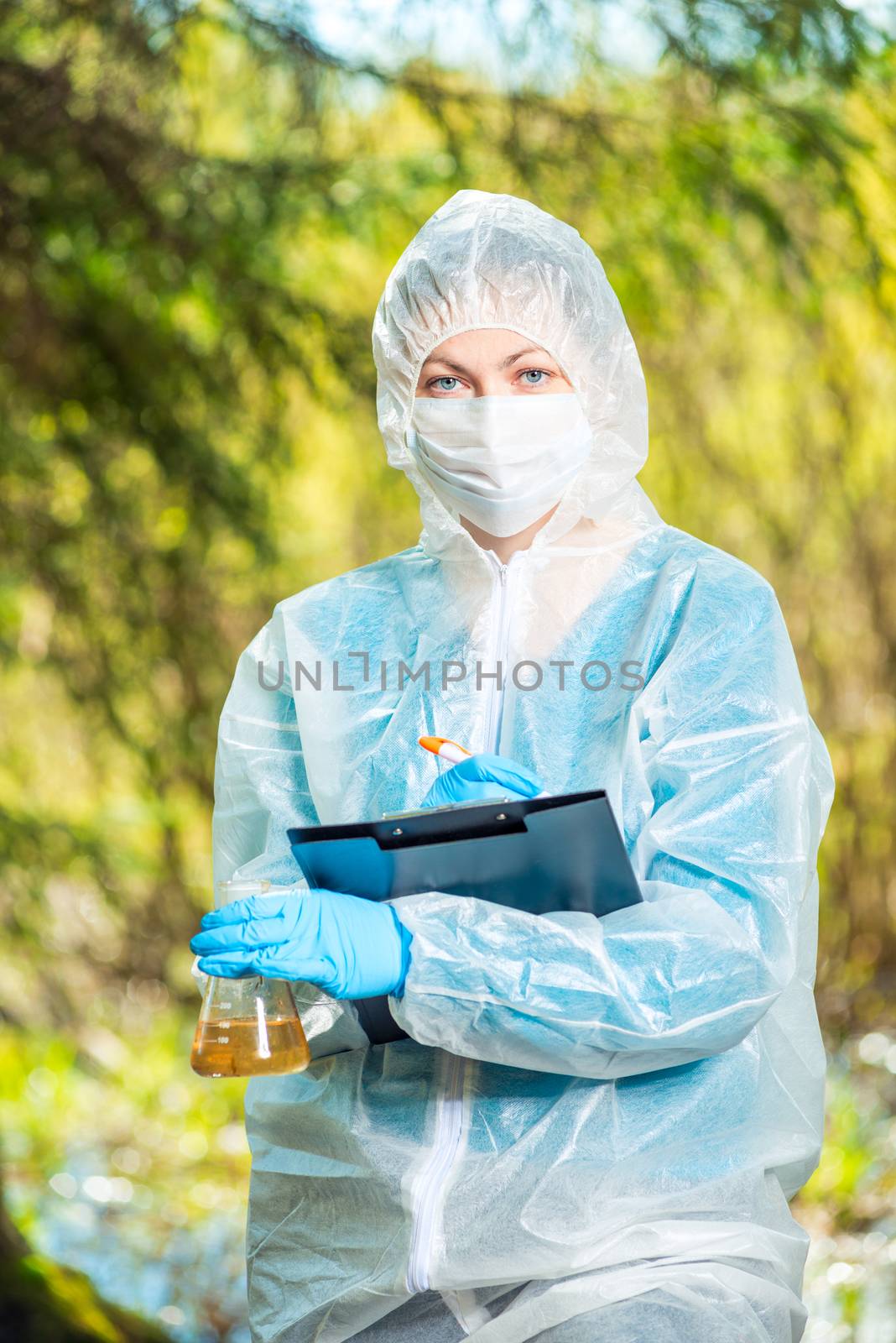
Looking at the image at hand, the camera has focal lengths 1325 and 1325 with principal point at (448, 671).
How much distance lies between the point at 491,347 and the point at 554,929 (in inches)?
27.8

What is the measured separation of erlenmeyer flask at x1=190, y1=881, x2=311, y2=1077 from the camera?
132cm

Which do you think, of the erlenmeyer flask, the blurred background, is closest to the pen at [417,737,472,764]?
the erlenmeyer flask

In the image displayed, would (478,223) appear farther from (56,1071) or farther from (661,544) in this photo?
(56,1071)

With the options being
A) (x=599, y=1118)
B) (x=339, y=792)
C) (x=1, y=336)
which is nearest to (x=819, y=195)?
(x=1, y=336)

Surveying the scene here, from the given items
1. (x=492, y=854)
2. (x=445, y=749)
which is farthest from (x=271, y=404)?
(x=492, y=854)

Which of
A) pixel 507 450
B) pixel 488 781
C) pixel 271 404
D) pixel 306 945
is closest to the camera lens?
pixel 306 945

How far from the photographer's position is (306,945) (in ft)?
4.19

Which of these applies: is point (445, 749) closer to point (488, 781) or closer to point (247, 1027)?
point (488, 781)

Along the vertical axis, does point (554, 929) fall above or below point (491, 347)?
below

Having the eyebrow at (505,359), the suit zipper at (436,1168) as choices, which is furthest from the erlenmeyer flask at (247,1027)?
the eyebrow at (505,359)

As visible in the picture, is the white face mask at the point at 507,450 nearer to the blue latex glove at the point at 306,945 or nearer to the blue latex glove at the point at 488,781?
the blue latex glove at the point at 488,781

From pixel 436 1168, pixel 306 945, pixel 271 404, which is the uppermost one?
pixel 271 404

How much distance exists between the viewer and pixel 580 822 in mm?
1254

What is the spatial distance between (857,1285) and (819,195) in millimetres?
2845
